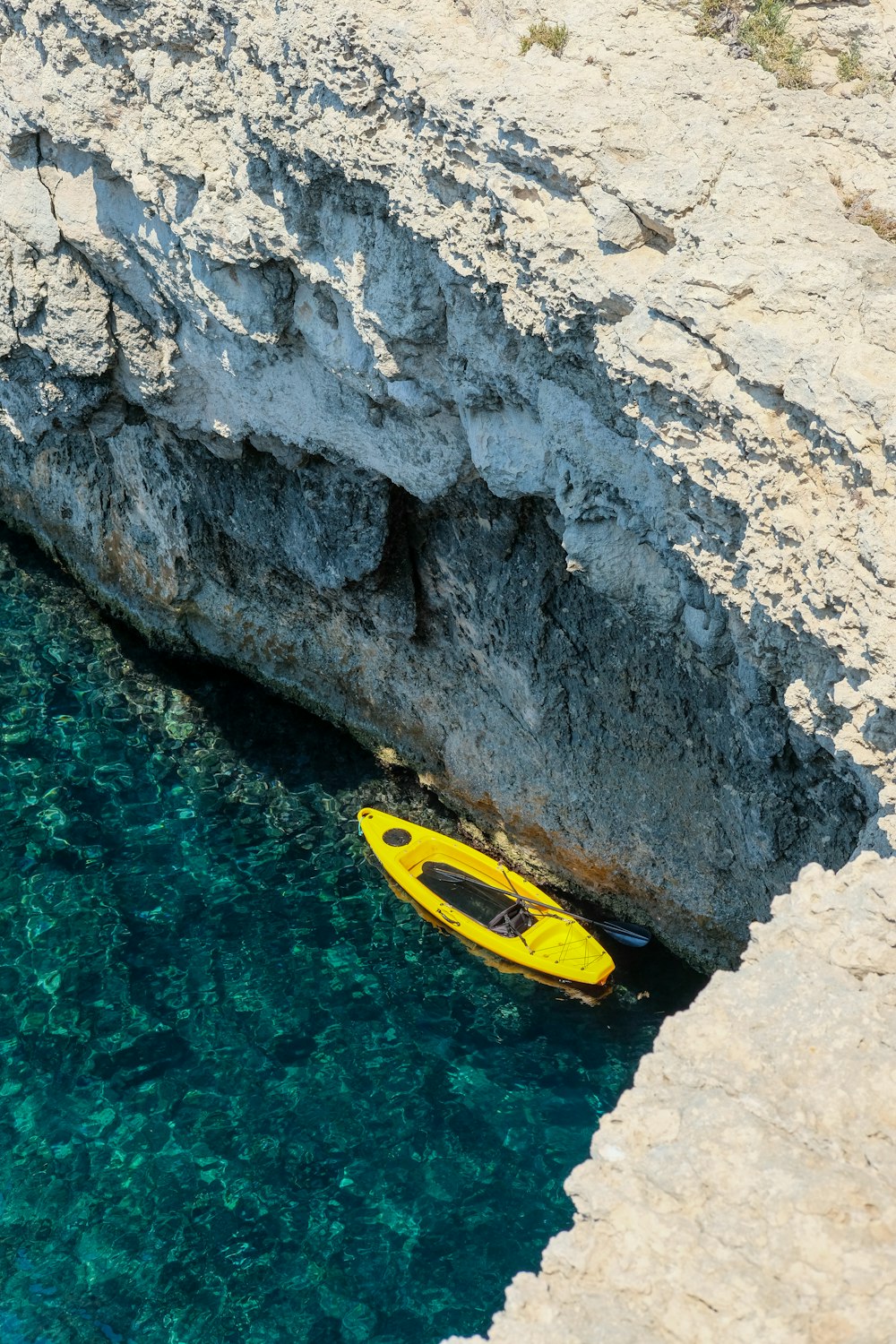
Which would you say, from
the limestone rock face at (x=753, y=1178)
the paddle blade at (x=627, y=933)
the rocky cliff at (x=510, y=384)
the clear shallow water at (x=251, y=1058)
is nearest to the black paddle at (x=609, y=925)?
the paddle blade at (x=627, y=933)

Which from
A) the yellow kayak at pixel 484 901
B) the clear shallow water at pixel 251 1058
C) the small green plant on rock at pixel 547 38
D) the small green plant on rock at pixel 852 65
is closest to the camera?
the small green plant on rock at pixel 547 38

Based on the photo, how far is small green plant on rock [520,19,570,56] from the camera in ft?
33.1

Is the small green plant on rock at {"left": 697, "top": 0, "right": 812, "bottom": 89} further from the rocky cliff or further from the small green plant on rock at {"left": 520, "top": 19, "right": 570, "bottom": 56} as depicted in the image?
the small green plant on rock at {"left": 520, "top": 19, "right": 570, "bottom": 56}

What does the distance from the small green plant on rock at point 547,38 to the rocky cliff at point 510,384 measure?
6.1 inches

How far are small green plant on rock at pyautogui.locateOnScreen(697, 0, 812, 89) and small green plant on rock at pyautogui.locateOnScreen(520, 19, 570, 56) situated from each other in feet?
4.10

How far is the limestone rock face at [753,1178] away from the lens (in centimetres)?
525

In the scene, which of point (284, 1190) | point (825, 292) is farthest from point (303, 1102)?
point (825, 292)

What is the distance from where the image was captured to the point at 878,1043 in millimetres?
6031

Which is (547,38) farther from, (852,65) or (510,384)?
(510,384)

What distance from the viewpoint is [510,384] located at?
37.0 feet

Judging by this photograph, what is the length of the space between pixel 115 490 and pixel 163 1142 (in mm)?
10990

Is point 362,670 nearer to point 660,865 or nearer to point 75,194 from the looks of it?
point 660,865

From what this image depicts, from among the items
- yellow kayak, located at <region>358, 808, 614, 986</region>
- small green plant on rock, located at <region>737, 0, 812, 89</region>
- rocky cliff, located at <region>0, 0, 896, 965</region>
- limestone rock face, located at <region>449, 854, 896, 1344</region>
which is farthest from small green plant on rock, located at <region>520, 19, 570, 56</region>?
yellow kayak, located at <region>358, 808, 614, 986</region>

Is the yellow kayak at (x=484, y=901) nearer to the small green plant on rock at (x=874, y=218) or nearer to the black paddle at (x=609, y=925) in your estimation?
the black paddle at (x=609, y=925)
